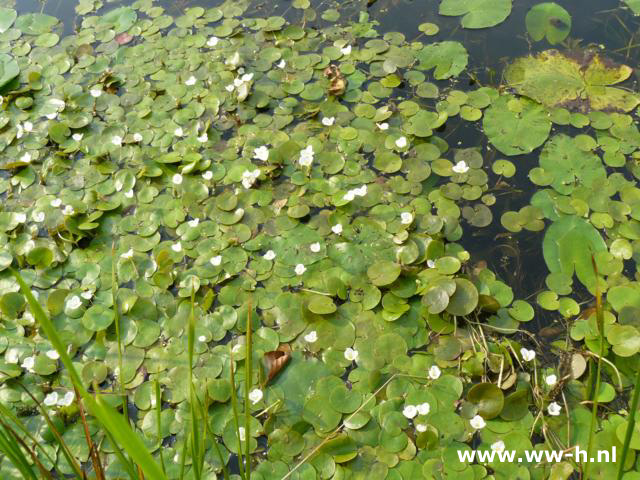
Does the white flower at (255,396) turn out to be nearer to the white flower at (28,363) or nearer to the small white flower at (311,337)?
the small white flower at (311,337)

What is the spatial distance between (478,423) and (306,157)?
1.57m

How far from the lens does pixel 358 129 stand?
10.9 feet

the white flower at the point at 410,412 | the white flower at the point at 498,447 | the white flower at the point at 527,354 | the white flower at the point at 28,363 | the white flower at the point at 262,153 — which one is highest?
the white flower at the point at 262,153

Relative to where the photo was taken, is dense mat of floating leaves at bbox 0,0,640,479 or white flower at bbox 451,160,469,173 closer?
dense mat of floating leaves at bbox 0,0,640,479

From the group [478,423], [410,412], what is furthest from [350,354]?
[478,423]

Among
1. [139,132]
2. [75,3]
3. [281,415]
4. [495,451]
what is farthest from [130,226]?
[75,3]

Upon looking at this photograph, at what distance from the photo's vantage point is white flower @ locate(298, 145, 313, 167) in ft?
10.2

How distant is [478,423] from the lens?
2197 mm

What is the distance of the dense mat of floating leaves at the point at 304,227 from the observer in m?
2.29

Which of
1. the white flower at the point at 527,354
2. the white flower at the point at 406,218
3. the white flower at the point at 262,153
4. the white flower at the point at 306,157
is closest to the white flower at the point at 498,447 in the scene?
the white flower at the point at 527,354

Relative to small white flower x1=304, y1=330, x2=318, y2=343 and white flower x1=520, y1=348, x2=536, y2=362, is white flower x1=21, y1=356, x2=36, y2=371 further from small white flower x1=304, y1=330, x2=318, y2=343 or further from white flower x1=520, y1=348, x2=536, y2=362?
white flower x1=520, y1=348, x2=536, y2=362

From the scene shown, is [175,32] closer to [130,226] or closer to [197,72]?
[197,72]

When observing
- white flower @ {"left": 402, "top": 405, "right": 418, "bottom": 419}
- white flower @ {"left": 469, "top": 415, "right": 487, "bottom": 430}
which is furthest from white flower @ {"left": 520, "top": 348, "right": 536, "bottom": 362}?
white flower @ {"left": 402, "top": 405, "right": 418, "bottom": 419}

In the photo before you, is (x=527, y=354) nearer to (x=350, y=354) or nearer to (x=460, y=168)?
(x=350, y=354)
